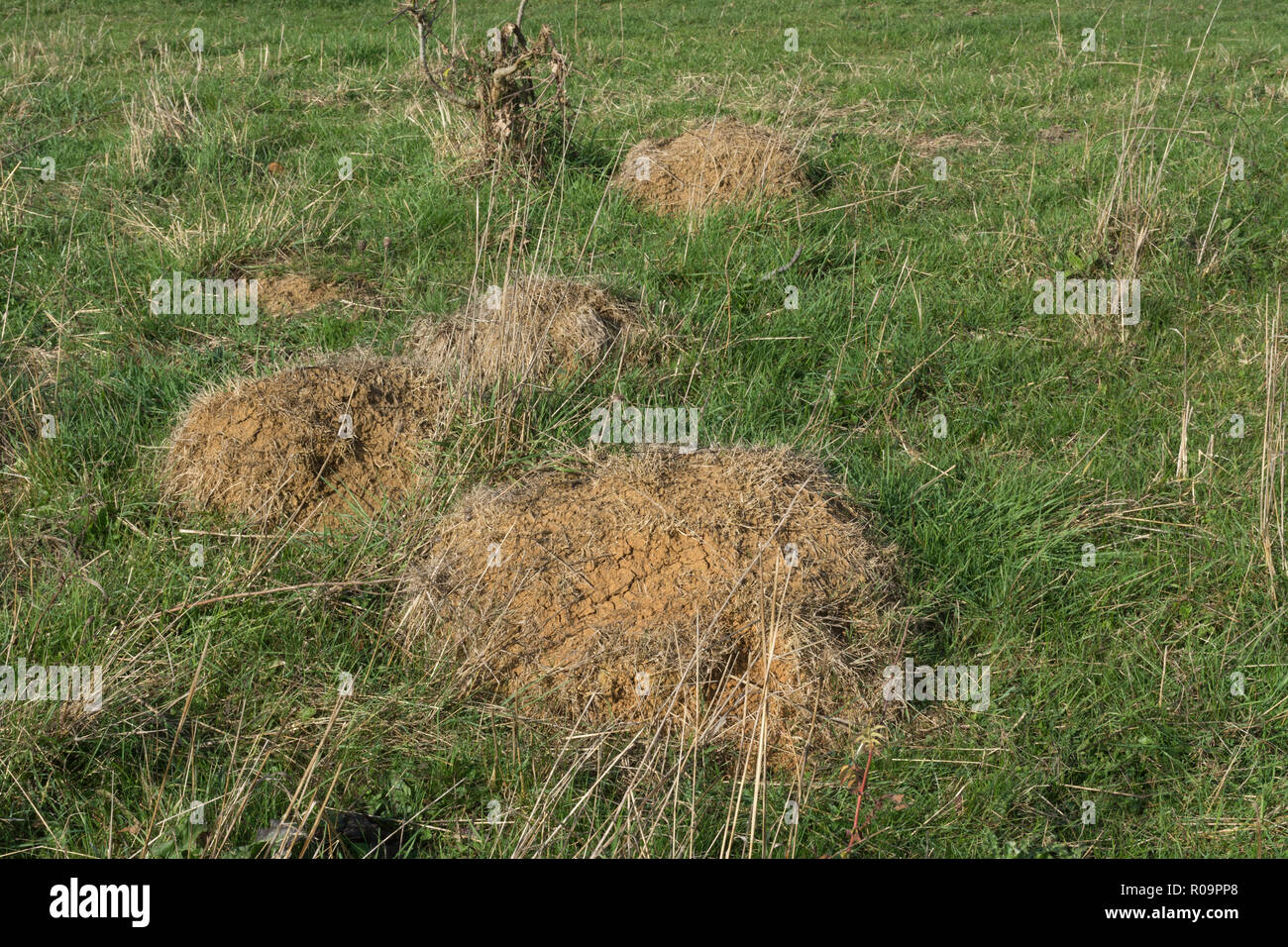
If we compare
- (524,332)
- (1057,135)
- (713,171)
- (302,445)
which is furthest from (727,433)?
(1057,135)

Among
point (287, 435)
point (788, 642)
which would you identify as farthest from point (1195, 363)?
point (287, 435)

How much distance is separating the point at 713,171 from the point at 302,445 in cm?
306

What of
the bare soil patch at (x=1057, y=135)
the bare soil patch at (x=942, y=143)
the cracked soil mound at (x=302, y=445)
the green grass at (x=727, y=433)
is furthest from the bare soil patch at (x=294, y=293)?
the bare soil patch at (x=1057, y=135)

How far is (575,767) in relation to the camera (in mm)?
2680

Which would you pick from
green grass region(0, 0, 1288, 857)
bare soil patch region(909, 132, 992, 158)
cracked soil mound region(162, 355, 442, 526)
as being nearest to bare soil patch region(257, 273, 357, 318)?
green grass region(0, 0, 1288, 857)

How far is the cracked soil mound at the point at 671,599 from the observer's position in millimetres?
3039

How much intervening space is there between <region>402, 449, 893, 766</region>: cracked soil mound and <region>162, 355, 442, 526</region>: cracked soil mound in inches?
20.8

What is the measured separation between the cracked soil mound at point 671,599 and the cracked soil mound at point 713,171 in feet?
8.64

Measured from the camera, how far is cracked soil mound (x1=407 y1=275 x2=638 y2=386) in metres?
4.16

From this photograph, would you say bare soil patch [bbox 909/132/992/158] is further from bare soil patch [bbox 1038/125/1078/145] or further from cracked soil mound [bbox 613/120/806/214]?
cracked soil mound [bbox 613/120/806/214]

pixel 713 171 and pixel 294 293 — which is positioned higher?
pixel 713 171

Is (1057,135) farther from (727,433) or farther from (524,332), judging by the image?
(524,332)

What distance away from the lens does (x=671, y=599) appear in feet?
10.4

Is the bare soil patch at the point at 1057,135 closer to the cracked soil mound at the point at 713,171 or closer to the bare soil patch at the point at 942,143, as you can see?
the bare soil patch at the point at 942,143
